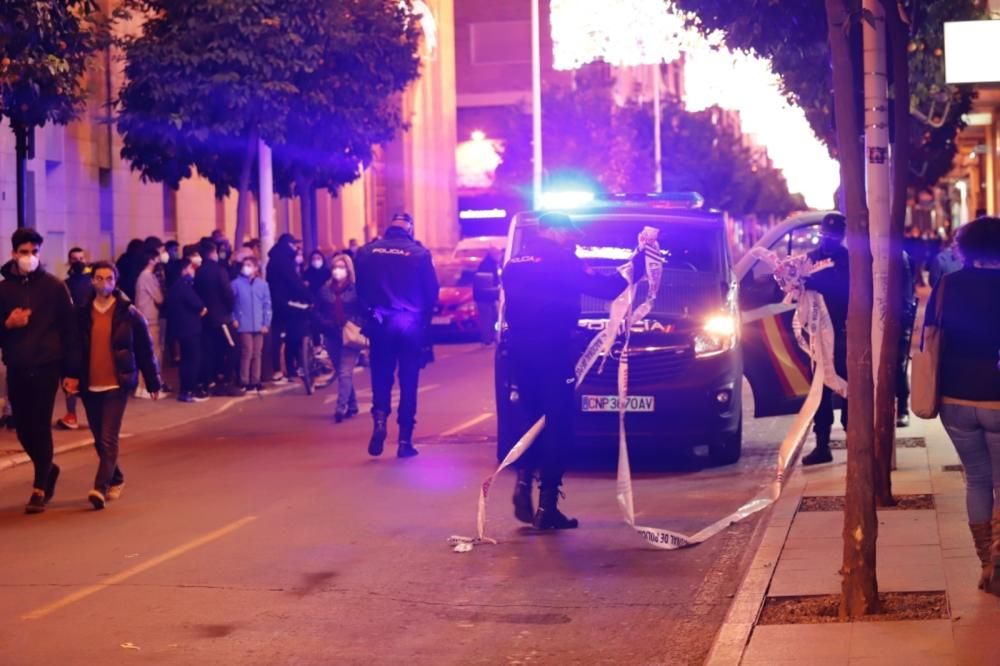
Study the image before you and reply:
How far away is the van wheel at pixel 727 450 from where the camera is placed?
14141 millimetres

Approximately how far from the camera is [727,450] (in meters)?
14.2

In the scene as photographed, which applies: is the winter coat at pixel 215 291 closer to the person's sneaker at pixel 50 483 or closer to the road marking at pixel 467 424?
the road marking at pixel 467 424

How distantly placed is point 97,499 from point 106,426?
0.55 metres

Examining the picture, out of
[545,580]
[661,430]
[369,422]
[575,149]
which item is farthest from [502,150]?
[545,580]

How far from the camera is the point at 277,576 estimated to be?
965cm

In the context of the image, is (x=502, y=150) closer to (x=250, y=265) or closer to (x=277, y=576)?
(x=250, y=265)

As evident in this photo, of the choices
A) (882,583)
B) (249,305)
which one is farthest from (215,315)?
(882,583)

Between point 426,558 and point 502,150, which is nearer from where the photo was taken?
point 426,558

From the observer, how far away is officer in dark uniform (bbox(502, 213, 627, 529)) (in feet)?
35.9

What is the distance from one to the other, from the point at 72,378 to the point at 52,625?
14.4 ft

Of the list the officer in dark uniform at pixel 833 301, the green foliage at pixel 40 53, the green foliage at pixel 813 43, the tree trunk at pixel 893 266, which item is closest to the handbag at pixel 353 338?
the green foliage at pixel 40 53

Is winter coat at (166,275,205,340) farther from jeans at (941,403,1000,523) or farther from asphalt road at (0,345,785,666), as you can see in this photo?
jeans at (941,403,1000,523)

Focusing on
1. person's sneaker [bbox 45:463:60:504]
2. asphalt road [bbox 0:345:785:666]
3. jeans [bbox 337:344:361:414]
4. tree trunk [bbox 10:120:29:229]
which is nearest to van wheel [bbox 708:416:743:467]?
asphalt road [bbox 0:345:785:666]

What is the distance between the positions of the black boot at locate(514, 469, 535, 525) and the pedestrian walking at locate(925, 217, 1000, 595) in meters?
3.49
